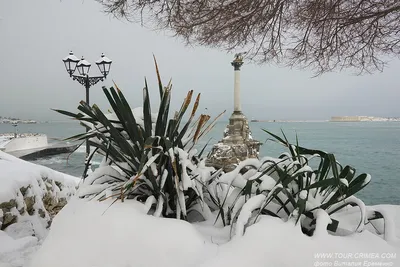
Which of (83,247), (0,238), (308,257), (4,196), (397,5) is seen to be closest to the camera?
(308,257)

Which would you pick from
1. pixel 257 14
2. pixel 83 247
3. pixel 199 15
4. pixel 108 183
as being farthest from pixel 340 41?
pixel 83 247

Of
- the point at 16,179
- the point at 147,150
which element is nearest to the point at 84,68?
the point at 16,179

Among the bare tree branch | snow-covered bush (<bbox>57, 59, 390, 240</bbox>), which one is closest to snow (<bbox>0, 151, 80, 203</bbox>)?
snow-covered bush (<bbox>57, 59, 390, 240</bbox>)

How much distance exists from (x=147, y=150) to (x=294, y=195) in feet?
2.30

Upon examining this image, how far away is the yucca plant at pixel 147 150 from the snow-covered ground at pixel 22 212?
1112 millimetres

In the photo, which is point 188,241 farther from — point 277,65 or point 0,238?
point 277,65

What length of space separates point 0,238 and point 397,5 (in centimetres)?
484

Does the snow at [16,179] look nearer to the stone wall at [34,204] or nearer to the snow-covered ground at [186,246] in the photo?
the stone wall at [34,204]

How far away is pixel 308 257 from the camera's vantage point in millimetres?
966

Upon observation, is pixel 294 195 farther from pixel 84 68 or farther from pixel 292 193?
pixel 84 68

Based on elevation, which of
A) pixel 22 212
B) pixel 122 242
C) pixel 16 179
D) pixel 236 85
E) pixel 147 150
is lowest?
pixel 22 212

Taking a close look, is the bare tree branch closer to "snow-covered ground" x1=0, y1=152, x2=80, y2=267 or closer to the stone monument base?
"snow-covered ground" x1=0, y1=152, x2=80, y2=267

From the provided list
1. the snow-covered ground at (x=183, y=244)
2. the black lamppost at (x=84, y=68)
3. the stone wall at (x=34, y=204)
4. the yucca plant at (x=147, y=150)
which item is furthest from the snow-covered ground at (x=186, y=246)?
the black lamppost at (x=84, y=68)

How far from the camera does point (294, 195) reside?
1.27 m
